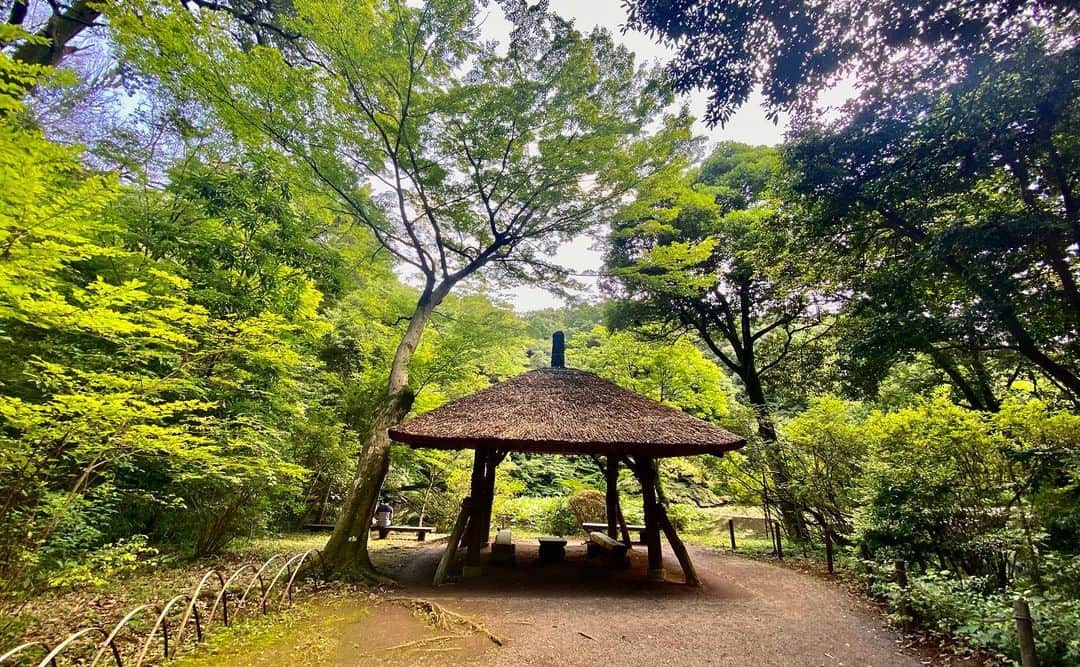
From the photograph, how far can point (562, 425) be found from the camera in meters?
6.53

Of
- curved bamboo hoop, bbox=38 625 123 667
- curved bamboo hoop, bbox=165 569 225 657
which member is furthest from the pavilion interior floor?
curved bamboo hoop, bbox=38 625 123 667

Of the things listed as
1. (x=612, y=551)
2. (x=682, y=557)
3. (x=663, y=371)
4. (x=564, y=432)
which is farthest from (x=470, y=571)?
(x=663, y=371)

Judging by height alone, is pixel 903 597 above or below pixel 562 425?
below

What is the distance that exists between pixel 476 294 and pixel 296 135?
15.5ft

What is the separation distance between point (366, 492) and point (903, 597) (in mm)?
6774

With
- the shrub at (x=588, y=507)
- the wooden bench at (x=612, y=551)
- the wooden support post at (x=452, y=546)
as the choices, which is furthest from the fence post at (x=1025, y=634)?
the shrub at (x=588, y=507)

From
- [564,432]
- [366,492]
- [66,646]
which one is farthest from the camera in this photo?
[366,492]

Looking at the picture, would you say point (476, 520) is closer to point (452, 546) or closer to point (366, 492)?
point (452, 546)

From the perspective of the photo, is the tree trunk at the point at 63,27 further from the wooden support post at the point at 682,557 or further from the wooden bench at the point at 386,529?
the wooden support post at the point at 682,557

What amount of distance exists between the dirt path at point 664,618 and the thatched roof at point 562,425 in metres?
1.91

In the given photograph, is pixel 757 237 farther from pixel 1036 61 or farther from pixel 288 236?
pixel 288 236

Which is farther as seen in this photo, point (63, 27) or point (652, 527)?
point (63, 27)

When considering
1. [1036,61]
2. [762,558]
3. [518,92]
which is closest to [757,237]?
[1036,61]

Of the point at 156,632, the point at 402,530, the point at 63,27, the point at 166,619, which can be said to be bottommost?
the point at 402,530
